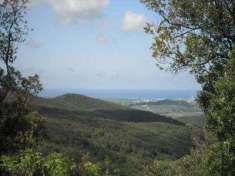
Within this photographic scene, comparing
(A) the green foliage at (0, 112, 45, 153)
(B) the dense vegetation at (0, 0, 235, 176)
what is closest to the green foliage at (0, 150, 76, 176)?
(B) the dense vegetation at (0, 0, 235, 176)

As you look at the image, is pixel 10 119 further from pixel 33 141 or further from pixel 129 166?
pixel 129 166

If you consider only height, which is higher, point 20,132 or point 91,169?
point 20,132

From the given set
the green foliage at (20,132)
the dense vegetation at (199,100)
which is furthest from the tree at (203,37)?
the green foliage at (20,132)

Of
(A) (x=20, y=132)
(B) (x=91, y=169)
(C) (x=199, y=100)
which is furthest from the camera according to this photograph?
(A) (x=20, y=132)

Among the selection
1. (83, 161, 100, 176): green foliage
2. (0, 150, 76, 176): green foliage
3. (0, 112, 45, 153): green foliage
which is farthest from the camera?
(0, 112, 45, 153): green foliage

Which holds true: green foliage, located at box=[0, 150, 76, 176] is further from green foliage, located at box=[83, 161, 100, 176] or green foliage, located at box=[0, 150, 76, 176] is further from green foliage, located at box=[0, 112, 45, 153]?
green foliage, located at box=[0, 112, 45, 153]

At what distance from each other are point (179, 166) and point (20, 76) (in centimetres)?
1166

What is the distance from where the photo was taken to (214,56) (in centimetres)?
1556

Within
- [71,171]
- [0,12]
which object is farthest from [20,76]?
[71,171]

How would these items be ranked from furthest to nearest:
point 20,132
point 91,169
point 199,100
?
point 20,132, point 199,100, point 91,169

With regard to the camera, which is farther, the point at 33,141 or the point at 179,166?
the point at 179,166

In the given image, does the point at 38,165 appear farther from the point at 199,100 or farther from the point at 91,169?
the point at 199,100

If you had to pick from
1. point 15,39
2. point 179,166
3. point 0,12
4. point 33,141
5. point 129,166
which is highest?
point 0,12

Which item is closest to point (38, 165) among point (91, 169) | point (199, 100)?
point (91, 169)
